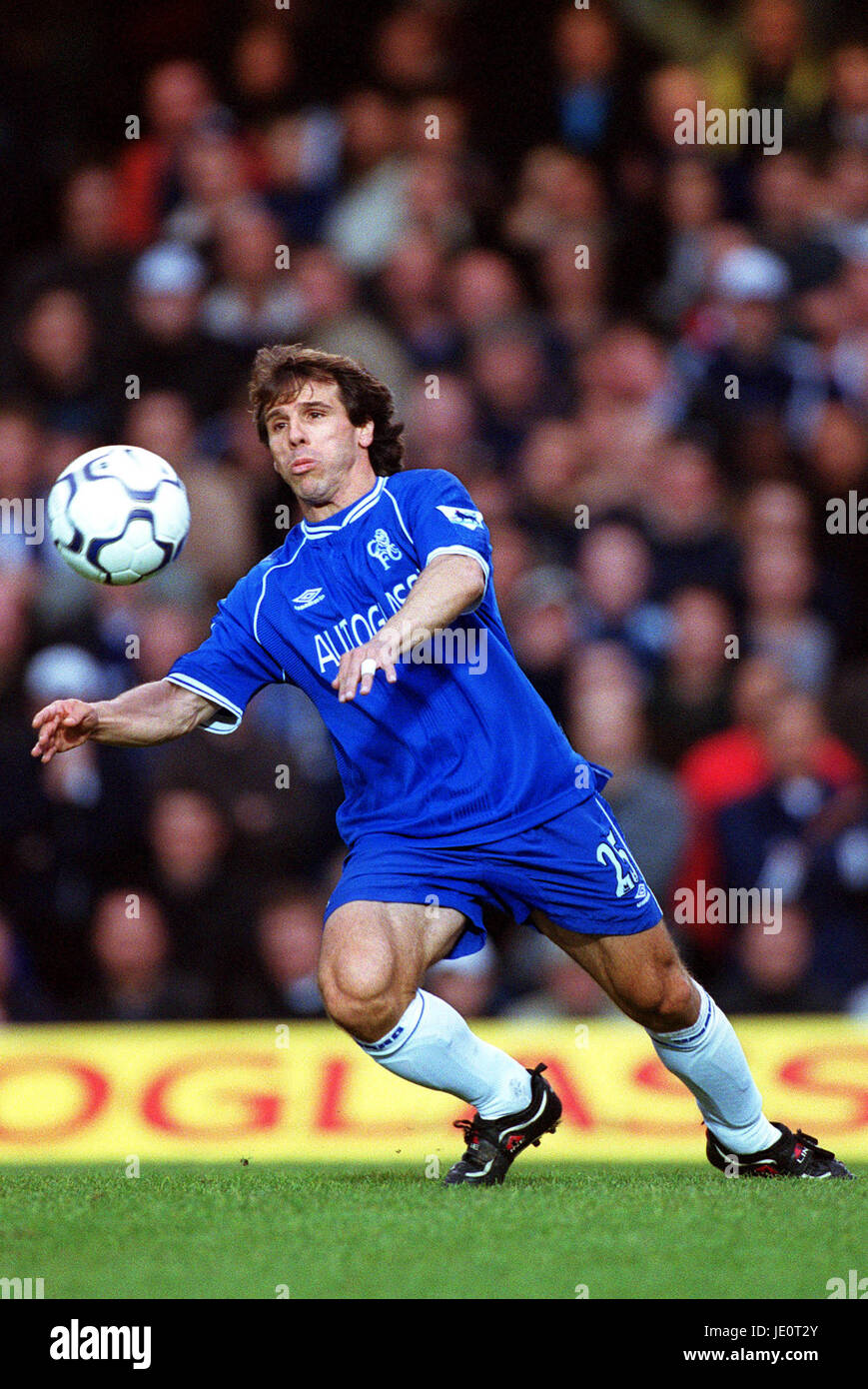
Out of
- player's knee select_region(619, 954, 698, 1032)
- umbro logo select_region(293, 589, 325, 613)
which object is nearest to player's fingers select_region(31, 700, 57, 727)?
umbro logo select_region(293, 589, 325, 613)

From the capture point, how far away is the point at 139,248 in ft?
32.4

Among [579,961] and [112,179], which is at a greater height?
[112,179]

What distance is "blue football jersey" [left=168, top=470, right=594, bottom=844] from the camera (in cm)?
487

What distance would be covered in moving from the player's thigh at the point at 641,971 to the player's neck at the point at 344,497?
1258 millimetres

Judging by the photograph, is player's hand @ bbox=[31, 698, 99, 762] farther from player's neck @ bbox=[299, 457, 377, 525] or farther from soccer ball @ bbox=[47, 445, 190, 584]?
player's neck @ bbox=[299, 457, 377, 525]

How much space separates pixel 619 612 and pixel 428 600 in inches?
163

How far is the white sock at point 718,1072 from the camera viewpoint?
5016 millimetres

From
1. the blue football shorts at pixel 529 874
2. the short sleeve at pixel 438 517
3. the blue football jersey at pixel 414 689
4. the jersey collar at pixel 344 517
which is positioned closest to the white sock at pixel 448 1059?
the blue football shorts at pixel 529 874

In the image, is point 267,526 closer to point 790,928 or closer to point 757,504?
point 757,504

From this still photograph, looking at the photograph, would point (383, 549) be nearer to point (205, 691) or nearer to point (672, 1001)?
point (205, 691)

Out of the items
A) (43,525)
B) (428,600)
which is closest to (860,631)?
(43,525)

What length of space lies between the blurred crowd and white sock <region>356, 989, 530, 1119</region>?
2.59 m

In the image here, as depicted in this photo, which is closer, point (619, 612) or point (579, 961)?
point (579, 961)

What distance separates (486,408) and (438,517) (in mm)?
4435
